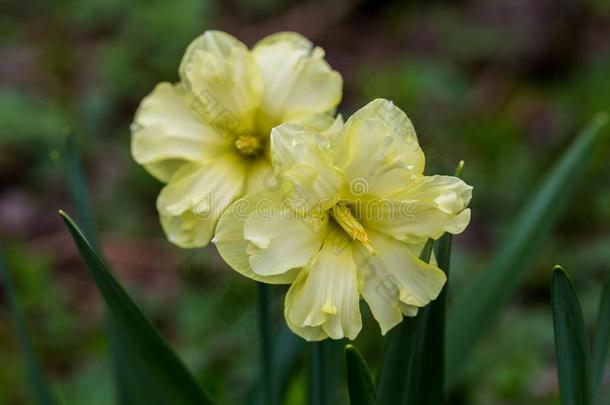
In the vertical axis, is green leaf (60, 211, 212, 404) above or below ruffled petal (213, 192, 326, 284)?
below

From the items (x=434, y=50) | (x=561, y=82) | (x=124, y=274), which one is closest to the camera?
(x=124, y=274)

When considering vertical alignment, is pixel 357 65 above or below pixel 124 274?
above

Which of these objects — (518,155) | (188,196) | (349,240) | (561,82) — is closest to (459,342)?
(349,240)

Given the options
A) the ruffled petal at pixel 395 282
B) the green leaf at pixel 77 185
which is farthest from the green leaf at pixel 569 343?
the green leaf at pixel 77 185

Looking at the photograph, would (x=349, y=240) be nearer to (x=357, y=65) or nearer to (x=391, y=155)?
(x=391, y=155)

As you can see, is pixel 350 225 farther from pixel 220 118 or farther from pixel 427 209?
pixel 220 118

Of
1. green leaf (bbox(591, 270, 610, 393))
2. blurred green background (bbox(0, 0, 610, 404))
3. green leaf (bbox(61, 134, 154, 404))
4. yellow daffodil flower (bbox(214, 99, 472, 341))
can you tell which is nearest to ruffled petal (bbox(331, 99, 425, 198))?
yellow daffodil flower (bbox(214, 99, 472, 341))

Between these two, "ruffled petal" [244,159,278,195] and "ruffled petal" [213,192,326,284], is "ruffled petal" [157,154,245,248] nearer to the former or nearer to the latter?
"ruffled petal" [244,159,278,195]
